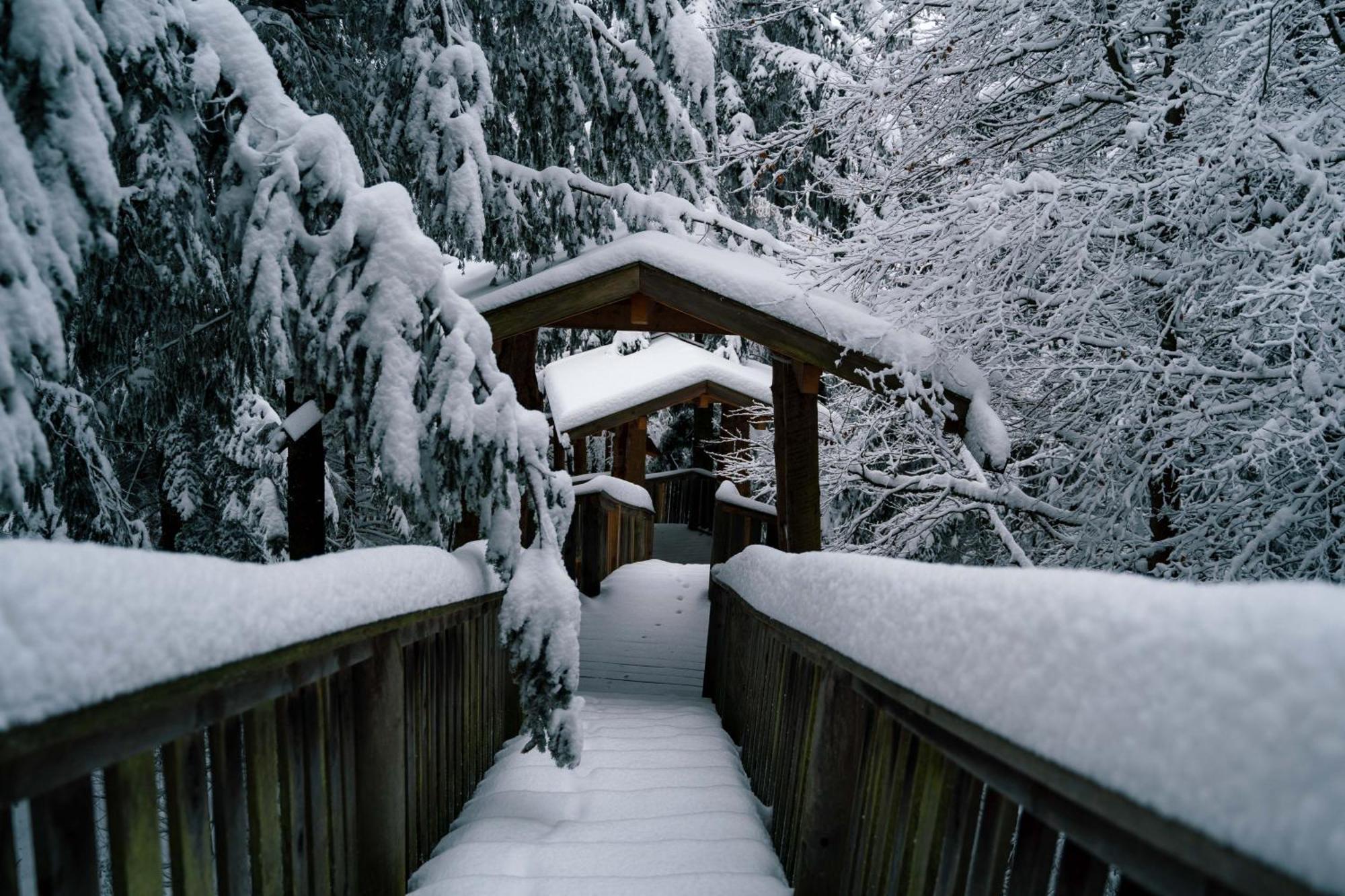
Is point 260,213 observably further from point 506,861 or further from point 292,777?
point 506,861

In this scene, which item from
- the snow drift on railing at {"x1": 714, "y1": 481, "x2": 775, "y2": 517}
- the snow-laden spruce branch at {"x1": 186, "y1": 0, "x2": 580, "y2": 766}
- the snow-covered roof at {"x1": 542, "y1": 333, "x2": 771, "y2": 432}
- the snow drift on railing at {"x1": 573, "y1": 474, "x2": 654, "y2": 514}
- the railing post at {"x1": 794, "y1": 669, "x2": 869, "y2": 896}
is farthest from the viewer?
the snow-covered roof at {"x1": 542, "y1": 333, "x2": 771, "y2": 432}

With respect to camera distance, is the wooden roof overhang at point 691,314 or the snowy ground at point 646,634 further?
the snowy ground at point 646,634

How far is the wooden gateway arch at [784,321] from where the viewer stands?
4895mm

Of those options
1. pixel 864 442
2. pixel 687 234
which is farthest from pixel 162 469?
pixel 864 442

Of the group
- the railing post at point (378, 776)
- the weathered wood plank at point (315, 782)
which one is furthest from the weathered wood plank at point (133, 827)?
the railing post at point (378, 776)

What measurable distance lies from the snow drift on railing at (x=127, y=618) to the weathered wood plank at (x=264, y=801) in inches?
7.7

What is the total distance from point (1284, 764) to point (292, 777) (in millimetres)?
1819

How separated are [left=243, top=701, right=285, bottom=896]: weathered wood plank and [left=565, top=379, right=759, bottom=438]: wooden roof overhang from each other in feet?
32.5

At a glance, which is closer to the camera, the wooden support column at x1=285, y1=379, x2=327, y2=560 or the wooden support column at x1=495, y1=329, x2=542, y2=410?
the wooden support column at x1=285, y1=379, x2=327, y2=560

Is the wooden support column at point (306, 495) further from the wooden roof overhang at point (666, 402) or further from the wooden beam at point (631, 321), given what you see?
the wooden roof overhang at point (666, 402)

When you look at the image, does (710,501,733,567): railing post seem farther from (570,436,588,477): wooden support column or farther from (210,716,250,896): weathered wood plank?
(570,436,588,477): wooden support column

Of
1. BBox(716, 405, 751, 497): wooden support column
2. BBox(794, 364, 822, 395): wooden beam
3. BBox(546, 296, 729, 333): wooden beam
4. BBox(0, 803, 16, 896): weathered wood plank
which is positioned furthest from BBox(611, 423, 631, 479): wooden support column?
BBox(0, 803, 16, 896): weathered wood plank

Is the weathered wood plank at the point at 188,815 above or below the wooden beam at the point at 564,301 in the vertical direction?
below

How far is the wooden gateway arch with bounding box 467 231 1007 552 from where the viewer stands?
16.1ft
